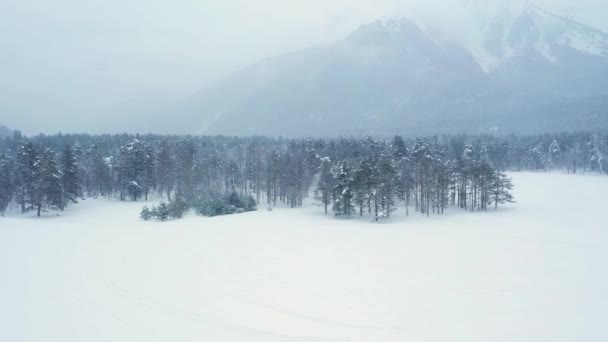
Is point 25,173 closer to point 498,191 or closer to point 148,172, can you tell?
point 148,172

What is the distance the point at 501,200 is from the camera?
208 feet

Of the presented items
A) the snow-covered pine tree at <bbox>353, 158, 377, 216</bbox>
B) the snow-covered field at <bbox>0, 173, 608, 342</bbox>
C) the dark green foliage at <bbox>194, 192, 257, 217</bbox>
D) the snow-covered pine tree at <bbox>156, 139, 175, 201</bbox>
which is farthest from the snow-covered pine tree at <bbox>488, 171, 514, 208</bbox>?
the snow-covered pine tree at <bbox>156, 139, 175, 201</bbox>

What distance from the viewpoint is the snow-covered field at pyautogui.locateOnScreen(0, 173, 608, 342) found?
1402 centimetres

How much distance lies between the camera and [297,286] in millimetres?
19766

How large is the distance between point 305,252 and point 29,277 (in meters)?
18.6

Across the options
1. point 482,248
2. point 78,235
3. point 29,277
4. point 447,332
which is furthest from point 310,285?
point 78,235

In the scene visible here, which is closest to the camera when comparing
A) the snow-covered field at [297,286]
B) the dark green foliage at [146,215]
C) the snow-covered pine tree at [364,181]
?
the snow-covered field at [297,286]

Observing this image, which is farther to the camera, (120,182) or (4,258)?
(120,182)

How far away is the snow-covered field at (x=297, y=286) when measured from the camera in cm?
1402

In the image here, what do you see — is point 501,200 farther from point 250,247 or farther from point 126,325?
point 126,325

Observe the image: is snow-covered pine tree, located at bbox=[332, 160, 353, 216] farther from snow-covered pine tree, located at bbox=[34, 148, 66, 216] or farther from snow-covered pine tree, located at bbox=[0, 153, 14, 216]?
snow-covered pine tree, located at bbox=[0, 153, 14, 216]

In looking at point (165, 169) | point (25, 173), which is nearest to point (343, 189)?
point (165, 169)

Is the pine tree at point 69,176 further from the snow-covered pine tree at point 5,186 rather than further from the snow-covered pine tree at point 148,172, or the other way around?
the snow-covered pine tree at point 148,172

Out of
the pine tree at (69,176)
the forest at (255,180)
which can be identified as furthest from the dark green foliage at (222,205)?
the pine tree at (69,176)
